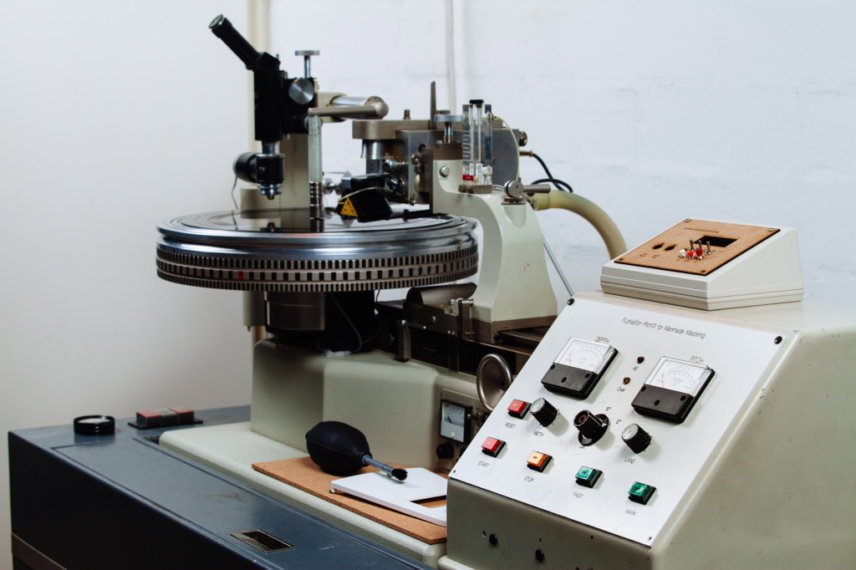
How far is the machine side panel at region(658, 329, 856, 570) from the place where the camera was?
974mm

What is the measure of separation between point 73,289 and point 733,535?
1.76 m

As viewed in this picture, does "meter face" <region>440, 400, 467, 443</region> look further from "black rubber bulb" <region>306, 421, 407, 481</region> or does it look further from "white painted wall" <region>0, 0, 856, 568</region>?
"white painted wall" <region>0, 0, 856, 568</region>

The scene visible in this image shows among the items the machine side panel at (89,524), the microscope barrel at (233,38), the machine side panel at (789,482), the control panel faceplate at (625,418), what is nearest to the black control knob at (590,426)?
the control panel faceplate at (625,418)

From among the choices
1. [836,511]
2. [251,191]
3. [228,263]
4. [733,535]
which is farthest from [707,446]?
[251,191]

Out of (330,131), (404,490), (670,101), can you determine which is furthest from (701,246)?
(330,131)

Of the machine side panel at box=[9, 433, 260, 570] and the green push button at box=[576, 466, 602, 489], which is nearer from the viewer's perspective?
the green push button at box=[576, 466, 602, 489]

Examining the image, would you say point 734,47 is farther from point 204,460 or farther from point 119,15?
point 119,15

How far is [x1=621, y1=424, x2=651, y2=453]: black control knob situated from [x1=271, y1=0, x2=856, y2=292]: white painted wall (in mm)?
647

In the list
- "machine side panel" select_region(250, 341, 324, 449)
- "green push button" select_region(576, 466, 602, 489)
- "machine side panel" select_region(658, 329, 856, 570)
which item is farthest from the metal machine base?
"machine side panel" select_region(658, 329, 856, 570)

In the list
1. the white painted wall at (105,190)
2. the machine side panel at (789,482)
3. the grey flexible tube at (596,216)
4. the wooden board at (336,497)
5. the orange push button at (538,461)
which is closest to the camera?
the machine side panel at (789,482)

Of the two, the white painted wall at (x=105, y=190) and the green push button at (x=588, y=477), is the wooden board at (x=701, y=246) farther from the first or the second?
the white painted wall at (x=105, y=190)

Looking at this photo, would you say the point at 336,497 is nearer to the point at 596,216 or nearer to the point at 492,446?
the point at 492,446

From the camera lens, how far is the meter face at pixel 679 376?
103 centimetres

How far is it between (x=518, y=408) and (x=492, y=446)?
0.05 metres
